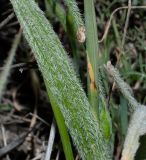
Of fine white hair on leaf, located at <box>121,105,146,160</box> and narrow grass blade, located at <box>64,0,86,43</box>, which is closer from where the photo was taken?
fine white hair on leaf, located at <box>121,105,146,160</box>

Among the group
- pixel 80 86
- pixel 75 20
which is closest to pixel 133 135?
pixel 80 86

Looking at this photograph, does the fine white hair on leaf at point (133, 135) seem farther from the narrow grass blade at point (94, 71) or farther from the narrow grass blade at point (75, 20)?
the narrow grass blade at point (75, 20)

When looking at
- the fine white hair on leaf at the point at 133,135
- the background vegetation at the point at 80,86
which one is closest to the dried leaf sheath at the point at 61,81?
the background vegetation at the point at 80,86

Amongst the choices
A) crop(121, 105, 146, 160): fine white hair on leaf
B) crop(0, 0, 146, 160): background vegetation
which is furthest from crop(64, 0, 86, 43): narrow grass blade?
crop(121, 105, 146, 160): fine white hair on leaf

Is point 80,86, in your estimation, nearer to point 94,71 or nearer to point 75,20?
point 94,71

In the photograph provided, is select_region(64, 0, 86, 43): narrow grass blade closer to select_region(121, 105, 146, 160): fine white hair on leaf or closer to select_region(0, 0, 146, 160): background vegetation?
select_region(0, 0, 146, 160): background vegetation

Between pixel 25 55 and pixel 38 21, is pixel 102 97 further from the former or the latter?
pixel 25 55

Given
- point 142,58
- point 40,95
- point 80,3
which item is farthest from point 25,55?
point 142,58
